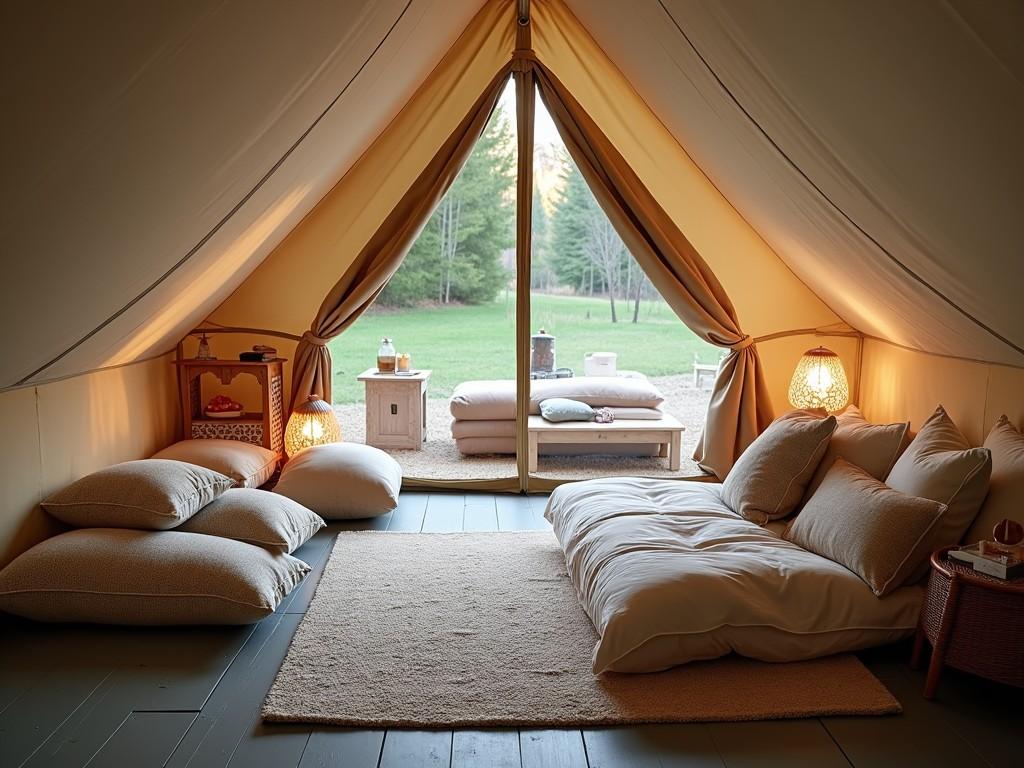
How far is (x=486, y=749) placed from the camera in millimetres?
2211

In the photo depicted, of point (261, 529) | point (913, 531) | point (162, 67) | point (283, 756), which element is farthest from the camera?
point (261, 529)

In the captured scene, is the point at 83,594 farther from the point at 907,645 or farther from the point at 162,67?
the point at 907,645

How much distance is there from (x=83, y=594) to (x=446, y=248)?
579 cm

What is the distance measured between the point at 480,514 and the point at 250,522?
4.48 ft

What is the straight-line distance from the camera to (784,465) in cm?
344

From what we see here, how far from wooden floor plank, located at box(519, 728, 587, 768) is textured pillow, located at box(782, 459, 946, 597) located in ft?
3.62

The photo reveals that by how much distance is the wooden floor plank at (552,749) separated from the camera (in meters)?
2.15

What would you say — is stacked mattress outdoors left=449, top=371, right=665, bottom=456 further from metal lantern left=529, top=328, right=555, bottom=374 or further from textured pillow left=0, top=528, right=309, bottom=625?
textured pillow left=0, top=528, right=309, bottom=625

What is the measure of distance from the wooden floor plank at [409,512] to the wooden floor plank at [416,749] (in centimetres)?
182

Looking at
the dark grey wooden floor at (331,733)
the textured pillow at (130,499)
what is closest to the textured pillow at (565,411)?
the textured pillow at (130,499)

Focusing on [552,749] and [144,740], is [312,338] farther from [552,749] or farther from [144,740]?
[552,749]

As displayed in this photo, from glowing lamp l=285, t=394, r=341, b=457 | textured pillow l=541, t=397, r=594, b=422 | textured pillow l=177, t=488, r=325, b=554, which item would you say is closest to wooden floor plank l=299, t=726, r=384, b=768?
textured pillow l=177, t=488, r=325, b=554

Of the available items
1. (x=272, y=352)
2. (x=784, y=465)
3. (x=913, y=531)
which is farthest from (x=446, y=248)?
(x=913, y=531)

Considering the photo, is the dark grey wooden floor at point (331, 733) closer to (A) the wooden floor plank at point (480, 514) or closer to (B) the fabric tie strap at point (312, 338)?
(A) the wooden floor plank at point (480, 514)
